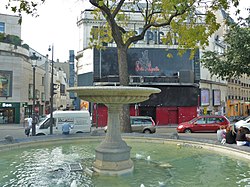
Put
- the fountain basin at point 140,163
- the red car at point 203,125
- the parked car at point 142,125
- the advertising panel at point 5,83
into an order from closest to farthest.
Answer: the fountain basin at point 140,163, the parked car at point 142,125, the red car at point 203,125, the advertising panel at point 5,83

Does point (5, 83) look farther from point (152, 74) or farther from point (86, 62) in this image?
point (152, 74)

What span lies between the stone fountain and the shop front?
29.4m

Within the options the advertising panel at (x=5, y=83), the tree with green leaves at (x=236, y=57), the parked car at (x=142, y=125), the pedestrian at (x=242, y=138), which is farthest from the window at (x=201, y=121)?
the advertising panel at (x=5, y=83)

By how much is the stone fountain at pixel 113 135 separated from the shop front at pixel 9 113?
96.4 ft

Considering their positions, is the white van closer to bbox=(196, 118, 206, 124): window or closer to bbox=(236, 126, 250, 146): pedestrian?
bbox=(196, 118, 206, 124): window

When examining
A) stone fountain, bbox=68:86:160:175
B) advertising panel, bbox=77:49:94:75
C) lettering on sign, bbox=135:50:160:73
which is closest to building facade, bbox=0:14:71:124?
advertising panel, bbox=77:49:94:75

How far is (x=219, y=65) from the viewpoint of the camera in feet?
61.1

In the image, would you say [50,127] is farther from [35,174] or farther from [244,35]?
[244,35]

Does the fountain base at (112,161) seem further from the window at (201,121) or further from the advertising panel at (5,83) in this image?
the advertising panel at (5,83)

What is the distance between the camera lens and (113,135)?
7438 mm

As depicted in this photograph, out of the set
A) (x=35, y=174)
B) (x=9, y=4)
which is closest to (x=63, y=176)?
(x=35, y=174)

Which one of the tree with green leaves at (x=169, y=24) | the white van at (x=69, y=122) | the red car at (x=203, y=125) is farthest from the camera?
the red car at (x=203, y=125)

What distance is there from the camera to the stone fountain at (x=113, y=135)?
680cm

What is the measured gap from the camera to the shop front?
110 feet
